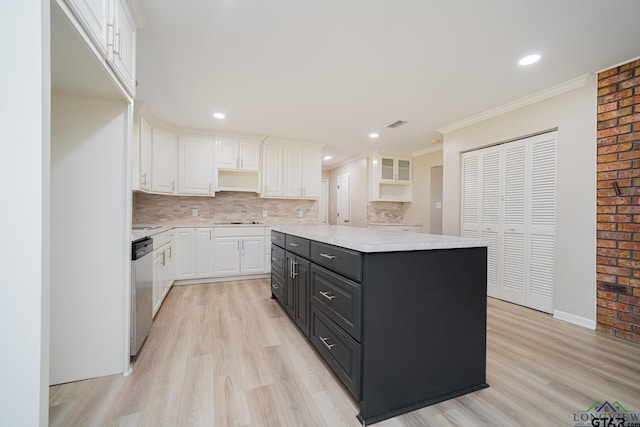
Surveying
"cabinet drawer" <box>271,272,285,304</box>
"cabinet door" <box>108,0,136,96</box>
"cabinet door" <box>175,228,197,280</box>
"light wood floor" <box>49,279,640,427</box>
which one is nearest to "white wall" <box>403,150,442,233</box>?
"light wood floor" <box>49,279,640,427</box>

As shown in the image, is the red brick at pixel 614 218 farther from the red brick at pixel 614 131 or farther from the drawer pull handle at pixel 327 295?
the drawer pull handle at pixel 327 295

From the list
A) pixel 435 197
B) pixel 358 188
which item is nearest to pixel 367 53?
pixel 435 197

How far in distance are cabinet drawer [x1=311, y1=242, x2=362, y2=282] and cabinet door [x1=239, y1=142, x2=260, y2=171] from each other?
10.1 ft

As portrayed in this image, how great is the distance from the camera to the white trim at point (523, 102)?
2.64m

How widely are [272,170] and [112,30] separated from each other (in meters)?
3.40

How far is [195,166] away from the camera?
4.33 metres

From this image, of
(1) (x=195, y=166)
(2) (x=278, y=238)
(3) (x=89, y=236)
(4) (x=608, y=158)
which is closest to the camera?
(3) (x=89, y=236)

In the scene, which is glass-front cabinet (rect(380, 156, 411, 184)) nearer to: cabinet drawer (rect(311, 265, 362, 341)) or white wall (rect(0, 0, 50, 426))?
cabinet drawer (rect(311, 265, 362, 341))

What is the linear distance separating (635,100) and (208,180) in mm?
5047

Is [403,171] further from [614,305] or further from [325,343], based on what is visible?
[325,343]

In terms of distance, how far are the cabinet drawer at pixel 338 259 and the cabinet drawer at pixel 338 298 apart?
0.15 ft

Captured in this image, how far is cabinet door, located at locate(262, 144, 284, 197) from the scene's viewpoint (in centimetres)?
471

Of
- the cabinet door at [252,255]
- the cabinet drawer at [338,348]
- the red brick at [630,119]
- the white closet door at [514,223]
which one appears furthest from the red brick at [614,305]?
the cabinet door at [252,255]

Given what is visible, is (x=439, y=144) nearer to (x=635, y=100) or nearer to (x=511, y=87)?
(x=511, y=87)
